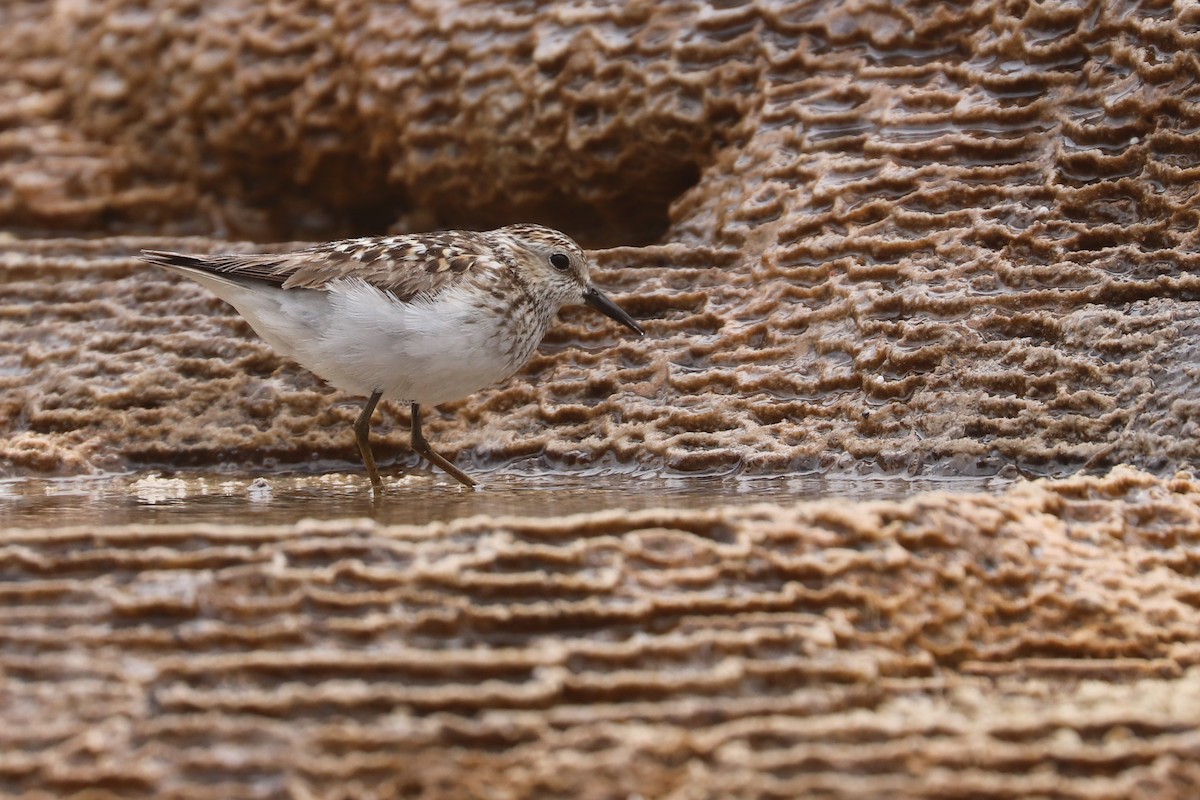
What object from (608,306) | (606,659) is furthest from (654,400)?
(606,659)

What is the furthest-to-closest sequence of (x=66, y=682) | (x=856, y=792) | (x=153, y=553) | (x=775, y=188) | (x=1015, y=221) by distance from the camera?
(x=775, y=188) < (x=1015, y=221) < (x=153, y=553) < (x=66, y=682) < (x=856, y=792)

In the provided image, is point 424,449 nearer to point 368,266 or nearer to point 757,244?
point 368,266

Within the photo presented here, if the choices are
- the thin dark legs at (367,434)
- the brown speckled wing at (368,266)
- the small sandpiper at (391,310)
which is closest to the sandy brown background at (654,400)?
the thin dark legs at (367,434)

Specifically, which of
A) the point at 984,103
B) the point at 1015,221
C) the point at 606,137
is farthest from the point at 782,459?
the point at 606,137

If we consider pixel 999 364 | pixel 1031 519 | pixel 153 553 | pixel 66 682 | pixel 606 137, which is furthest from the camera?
pixel 606 137

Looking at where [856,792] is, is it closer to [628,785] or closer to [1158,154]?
[628,785]

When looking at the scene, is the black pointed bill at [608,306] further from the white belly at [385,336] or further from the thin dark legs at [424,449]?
the thin dark legs at [424,449]

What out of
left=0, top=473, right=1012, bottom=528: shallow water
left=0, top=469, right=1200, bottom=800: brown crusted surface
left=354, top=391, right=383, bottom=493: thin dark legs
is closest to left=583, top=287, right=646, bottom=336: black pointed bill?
left=0, top=473, right=1012, bottom=528: shallow water

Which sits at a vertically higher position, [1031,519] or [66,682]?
[1031,519]
